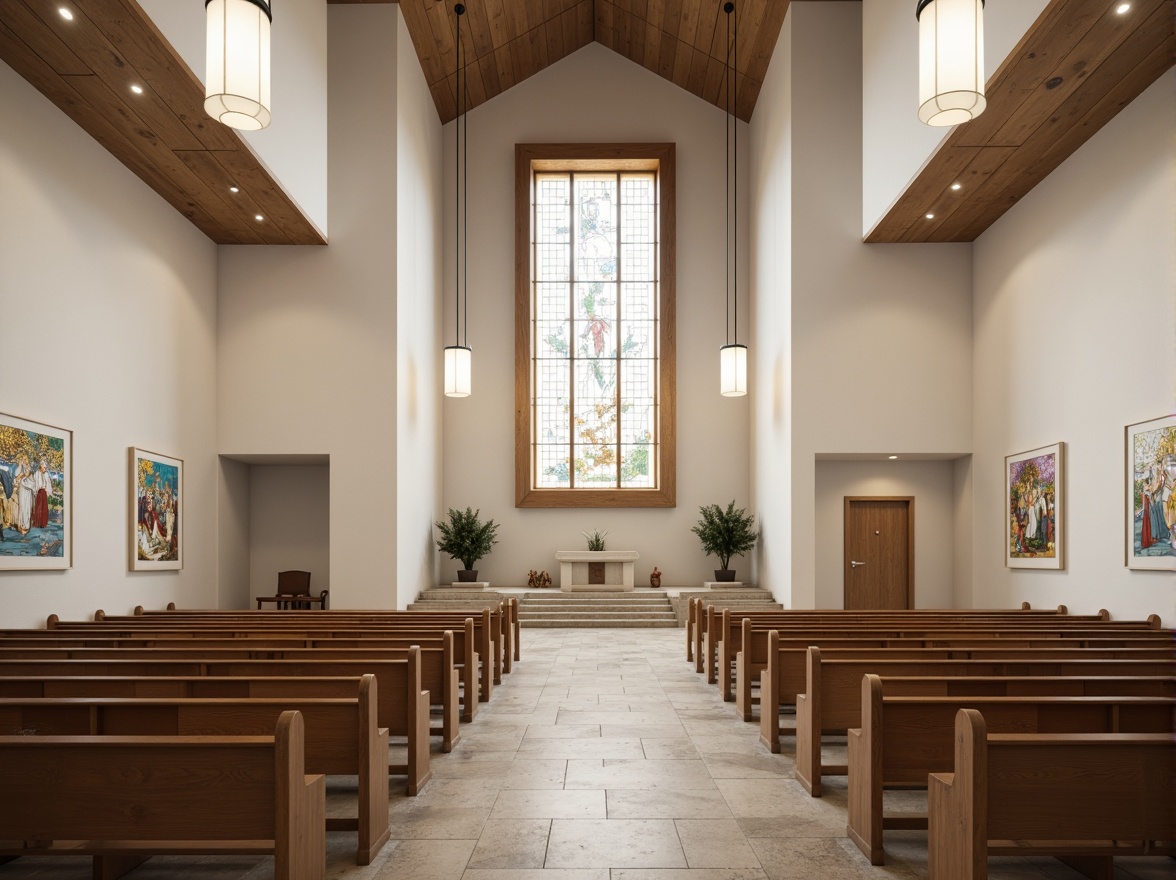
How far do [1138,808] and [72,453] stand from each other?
759 cm

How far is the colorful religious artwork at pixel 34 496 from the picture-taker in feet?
22.3

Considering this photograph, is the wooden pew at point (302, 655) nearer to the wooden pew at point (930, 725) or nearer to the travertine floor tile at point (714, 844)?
the travertine floor tile at point (714, 844)

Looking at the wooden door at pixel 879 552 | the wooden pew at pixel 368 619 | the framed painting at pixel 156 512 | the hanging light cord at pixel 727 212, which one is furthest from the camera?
the hanging light cord at pixel 727 212

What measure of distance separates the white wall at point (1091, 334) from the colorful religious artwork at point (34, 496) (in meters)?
8.11

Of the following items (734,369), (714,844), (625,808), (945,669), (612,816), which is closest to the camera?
(714,844)

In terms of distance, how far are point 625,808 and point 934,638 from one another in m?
2.59

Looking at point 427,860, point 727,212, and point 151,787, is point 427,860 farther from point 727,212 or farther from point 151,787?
point 727,212

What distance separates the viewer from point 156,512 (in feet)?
30.6

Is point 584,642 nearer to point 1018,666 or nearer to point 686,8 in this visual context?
point 1018,666

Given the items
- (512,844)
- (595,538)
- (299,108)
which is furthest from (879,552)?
(512,844)

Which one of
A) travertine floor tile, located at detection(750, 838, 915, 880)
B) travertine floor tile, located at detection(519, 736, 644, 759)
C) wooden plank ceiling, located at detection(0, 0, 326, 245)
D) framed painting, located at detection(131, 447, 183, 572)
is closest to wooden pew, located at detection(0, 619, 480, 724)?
travertine floor tile, located at detection(519, 736, 644, 759)

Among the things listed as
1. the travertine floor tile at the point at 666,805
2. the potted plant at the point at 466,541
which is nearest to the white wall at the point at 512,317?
the potted plant at the point at 466,541

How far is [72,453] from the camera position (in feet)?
25.4

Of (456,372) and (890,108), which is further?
(456,372)
